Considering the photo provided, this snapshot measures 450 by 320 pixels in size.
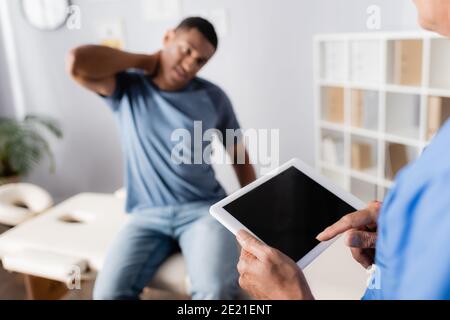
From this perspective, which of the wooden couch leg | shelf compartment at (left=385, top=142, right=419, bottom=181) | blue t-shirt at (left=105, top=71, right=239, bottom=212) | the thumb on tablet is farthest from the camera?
the wooden couch leg

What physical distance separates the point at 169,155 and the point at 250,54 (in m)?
0.26

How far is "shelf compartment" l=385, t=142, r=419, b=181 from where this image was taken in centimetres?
58

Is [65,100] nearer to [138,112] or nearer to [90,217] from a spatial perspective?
[138,112]

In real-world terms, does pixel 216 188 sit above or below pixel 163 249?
A: above

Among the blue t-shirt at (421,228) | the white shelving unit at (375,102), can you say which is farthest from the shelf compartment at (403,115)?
the blue t-shirt at (421,228)

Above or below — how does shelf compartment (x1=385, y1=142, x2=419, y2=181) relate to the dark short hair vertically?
below

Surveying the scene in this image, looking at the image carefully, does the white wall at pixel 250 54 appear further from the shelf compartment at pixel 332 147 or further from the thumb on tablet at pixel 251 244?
the thumb on tablet at pixel 251 244

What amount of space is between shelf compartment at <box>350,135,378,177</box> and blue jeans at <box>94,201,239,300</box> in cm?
27

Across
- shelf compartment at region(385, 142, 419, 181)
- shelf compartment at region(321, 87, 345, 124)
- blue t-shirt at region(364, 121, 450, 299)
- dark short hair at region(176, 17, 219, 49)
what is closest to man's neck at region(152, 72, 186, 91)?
dark short hair at region(176, 17, 219, 49)

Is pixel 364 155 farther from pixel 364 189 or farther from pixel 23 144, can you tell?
pixel 23 144

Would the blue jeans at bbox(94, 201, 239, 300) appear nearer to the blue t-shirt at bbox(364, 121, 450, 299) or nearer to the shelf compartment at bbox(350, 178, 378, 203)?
the shelf compartment at bbox(350, 178, 378, 203)

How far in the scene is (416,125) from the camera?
59 centimetres

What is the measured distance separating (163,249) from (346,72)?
0.53 metres

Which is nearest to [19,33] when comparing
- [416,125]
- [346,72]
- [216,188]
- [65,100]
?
[65,100]
